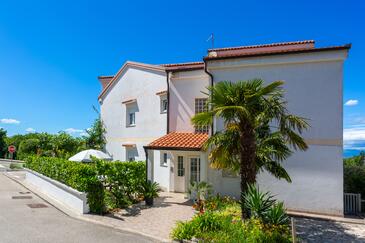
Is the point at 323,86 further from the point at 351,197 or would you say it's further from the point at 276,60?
the point at 351,197

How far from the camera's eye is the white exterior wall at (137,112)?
2020 centimetres

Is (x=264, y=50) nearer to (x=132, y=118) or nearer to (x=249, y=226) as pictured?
(x=132, y=118)

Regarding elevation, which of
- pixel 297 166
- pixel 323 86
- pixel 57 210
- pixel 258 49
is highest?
pixel 258 49

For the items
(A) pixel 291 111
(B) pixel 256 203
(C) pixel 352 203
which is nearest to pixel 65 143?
(A) pixel 291 111

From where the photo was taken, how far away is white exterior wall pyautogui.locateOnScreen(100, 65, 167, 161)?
20203 millimetres

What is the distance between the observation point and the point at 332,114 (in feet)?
42.8

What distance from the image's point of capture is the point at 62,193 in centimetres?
1480

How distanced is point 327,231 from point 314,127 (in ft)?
16.0

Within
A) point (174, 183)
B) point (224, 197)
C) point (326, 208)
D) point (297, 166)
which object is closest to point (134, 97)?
point (174, 183)

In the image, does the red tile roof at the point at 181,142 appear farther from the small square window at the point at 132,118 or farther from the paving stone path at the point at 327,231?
the paving stone path at the point at 327,231

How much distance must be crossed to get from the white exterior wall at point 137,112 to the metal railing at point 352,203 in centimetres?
1151

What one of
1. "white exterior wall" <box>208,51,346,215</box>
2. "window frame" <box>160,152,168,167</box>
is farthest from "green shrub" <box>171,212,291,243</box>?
"window frame" <box>160,152,168,167</box>

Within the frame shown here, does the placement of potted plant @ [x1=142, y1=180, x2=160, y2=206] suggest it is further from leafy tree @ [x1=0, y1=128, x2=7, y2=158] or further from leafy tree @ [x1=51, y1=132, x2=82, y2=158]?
leafy tree @ [x1=0, y1=128, x2=7, y2=158]

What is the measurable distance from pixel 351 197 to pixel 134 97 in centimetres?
1610
